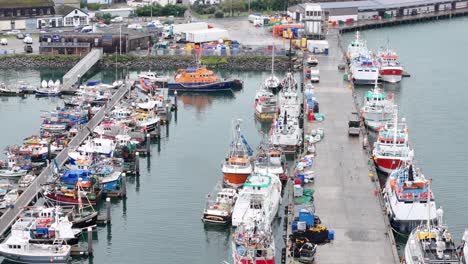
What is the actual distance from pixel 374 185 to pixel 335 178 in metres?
1.99

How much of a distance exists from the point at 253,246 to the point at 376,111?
79.2 ft

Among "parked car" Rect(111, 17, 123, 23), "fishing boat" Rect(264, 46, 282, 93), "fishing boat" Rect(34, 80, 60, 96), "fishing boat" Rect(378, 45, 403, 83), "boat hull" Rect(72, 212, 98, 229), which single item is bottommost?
"boat hull" Rect(72, 212, 98, 229)

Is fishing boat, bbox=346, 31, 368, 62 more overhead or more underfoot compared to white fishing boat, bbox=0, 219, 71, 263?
more overhead

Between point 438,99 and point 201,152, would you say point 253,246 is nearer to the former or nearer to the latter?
point 201,152

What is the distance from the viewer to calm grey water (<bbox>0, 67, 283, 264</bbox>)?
42031 millimetres

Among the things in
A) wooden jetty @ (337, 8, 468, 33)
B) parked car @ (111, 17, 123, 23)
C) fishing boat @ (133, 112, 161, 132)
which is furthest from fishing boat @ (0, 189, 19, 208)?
wooden jetty @ (337, 8, 468, 33)

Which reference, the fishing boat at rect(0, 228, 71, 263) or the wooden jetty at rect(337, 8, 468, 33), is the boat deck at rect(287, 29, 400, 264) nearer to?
the fishing boat at rect(0, 228, 71, 263)

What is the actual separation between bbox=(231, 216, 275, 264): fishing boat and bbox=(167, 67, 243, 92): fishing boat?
34.1 meters

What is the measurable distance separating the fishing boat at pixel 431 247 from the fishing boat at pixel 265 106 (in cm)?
2521

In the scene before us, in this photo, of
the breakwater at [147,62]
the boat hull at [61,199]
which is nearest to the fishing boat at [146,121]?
the boat hull at [61,199]

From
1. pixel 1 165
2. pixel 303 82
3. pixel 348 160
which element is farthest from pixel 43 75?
pixel 348 160

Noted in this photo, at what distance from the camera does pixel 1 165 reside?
50.9 m

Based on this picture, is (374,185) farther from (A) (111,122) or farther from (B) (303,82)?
(B) (303,82)

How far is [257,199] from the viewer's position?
42656 millimetres
